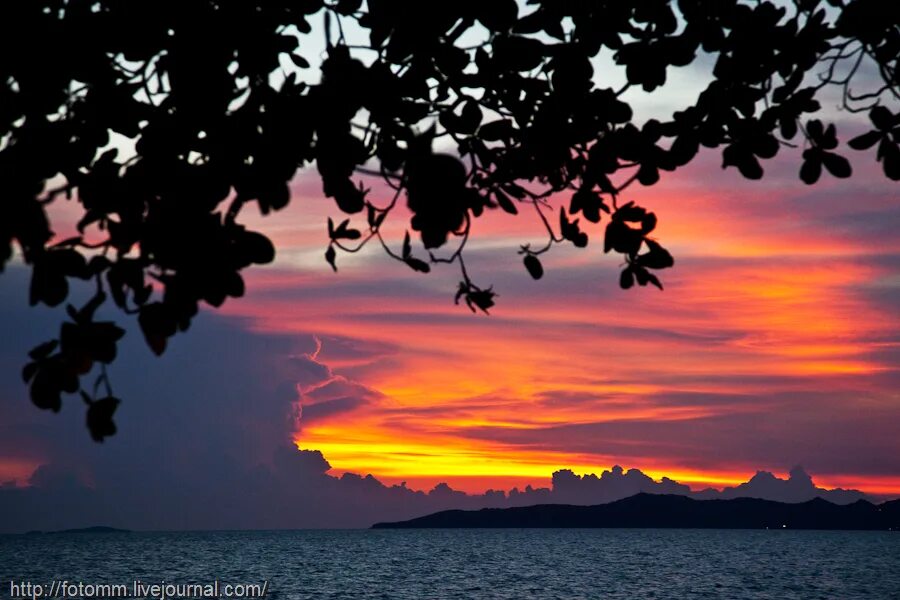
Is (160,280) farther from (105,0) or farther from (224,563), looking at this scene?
(224,563)

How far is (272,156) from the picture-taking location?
4520 millimetres

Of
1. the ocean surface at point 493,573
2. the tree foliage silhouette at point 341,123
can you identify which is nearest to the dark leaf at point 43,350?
the tree foliage silhouette at point 341,123

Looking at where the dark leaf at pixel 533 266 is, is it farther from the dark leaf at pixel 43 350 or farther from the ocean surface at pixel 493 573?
the ocean surface at pixel 493 573

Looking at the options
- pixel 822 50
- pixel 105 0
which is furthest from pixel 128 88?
pixel 822 50

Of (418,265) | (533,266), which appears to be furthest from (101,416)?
(533,266)

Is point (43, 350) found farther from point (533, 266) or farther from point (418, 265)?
point (533, 266)

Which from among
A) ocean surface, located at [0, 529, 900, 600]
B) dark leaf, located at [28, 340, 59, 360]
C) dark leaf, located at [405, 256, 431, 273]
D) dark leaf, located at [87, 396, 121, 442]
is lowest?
ocean surface, located at [0, 529, 900, 600]

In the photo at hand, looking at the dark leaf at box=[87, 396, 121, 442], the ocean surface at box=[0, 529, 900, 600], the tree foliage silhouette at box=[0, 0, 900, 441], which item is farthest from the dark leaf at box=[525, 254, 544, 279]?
the ocean surface at box=[0, 529, 900, 600]

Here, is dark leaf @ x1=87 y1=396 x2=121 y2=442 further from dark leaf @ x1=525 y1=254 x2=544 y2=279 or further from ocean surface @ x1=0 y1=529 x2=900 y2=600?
ocean surface @ x1=0 y1=529 x2=900 y2=600

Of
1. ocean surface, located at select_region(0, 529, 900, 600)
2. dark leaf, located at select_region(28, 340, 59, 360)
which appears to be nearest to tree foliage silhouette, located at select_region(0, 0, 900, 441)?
dark leaf, located at select_region(28, 340, 59, 360)

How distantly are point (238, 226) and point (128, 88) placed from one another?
Result: 1666mm

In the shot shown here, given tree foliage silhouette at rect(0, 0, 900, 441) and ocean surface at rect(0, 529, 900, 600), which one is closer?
tree foliage silhouette at rect(0, 0, 900, 441)

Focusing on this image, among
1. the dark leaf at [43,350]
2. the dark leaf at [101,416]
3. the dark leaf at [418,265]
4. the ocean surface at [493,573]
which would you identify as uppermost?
the dark leaf at [418,265]

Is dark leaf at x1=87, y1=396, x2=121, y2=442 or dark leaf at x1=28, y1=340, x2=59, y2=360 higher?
dark leaf at x1=28, y1=340, x2=59, y2=360
